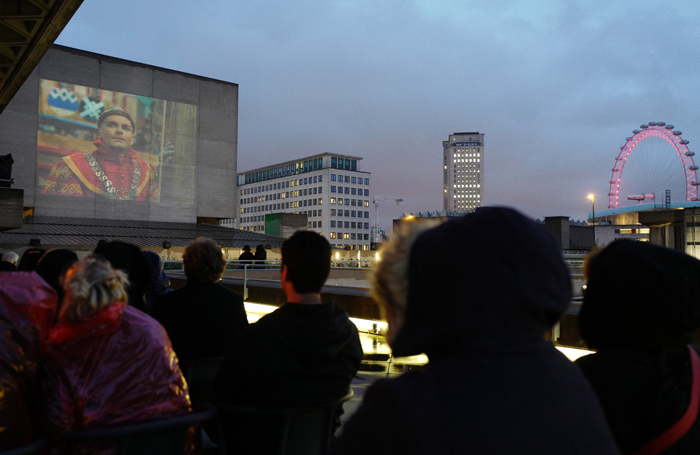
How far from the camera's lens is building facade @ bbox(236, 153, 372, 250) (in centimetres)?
12975

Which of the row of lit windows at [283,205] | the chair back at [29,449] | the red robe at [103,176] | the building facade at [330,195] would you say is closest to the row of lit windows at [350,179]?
the building facade at [330,195]

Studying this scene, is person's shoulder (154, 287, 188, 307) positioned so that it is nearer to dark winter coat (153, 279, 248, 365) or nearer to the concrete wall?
dark winter coat (153, 279, 248, 365)

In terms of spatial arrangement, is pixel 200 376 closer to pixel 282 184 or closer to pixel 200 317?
pixel 200 317

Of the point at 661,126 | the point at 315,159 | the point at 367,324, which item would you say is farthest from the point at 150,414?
the point at 315,159

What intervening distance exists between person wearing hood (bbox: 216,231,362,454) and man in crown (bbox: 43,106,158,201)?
49.7 meters

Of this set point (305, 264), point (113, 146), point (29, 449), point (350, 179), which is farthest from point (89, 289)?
point (350, 179)

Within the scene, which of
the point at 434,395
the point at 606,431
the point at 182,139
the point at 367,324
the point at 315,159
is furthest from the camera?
the point at 315,159

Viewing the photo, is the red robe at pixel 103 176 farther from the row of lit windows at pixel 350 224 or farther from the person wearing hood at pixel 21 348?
the row of lit windows at pixel 350 224

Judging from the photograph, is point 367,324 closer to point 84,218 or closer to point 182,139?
point 84,218

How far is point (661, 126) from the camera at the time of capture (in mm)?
90375

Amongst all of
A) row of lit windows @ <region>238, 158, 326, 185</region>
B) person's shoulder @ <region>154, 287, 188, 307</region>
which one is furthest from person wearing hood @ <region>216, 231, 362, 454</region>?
row of lit windows @ <region>238, 158, 326, 185</region>

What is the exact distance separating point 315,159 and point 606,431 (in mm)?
134390

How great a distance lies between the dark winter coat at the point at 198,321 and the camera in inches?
139

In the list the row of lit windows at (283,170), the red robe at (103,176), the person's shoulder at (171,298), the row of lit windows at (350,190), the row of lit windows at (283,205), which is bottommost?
the person's shoulder at (171,298)
